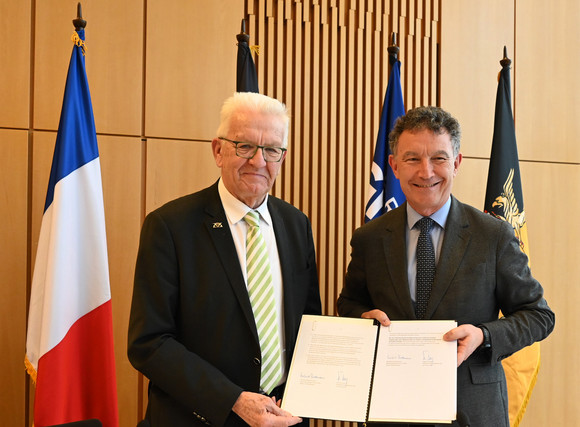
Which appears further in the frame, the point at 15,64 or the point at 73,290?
the point at 15,64

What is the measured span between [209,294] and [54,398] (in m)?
1.23

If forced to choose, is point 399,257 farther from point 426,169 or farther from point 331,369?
point 331,369

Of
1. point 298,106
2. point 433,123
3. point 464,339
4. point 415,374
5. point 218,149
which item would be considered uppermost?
point 298,106

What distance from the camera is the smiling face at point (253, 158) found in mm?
2061

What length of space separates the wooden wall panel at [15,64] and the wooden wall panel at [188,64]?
25.7 inches

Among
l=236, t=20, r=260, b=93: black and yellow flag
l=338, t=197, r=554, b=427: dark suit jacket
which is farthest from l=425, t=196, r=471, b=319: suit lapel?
l=236, t=20, r=260, b=93: black and yellow flag

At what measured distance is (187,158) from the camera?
11.6 feet

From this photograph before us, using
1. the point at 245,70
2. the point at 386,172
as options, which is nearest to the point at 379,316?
the point at 386,172

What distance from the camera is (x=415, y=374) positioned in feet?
6.31

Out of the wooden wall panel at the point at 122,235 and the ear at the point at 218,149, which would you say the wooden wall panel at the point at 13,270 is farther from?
the ear at the point at 218,149

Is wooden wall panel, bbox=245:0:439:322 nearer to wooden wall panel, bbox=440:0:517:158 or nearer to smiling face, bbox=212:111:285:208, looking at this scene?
wooden wall panel, bbox=440:0:517:158

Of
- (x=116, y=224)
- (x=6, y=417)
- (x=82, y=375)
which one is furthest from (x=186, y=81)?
(x=6, y=417)

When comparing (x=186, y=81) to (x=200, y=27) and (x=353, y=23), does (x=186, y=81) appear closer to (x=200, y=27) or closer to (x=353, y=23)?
(x=200, y=27)

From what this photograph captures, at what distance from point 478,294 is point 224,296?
2.99ft
